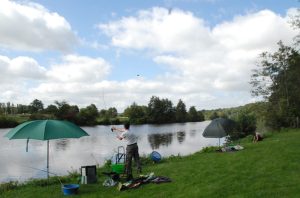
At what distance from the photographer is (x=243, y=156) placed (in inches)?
593

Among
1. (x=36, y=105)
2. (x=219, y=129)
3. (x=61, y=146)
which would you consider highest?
(x=36, y=105)

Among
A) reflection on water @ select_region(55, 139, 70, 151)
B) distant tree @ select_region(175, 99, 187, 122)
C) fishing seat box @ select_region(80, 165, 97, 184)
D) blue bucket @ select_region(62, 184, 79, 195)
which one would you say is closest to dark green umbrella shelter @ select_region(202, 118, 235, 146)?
fishing seat box @ select_region(80, 165, 97, 184)

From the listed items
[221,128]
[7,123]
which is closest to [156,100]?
[7,123]

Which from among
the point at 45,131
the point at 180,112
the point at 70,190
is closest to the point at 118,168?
the point at 70,190

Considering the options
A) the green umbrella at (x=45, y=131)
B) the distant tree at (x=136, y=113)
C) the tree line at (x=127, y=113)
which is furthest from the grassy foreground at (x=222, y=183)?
the distant tree at (x=136, y=113)

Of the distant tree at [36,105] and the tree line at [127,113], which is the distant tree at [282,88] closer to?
the tree line at [127,113]

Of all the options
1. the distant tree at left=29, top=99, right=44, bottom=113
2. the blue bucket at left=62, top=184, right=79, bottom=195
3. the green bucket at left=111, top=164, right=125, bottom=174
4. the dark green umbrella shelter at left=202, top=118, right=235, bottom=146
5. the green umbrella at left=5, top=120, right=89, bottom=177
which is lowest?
the blue bucket at left=62, top=184, right=79, bottom=195

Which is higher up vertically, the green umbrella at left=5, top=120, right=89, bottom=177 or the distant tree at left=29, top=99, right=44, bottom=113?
the distant tree at left=29, top=99, right=44, bottom=113

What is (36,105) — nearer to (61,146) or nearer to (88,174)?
(61,146)

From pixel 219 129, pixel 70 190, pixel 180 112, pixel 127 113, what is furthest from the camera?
pixel 180 112

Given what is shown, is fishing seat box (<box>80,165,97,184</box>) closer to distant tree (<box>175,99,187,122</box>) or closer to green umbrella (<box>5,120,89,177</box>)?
green umbrella (<box>5,120,89,177</box>)

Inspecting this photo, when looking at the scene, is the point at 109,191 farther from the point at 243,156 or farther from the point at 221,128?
the point at 221,128

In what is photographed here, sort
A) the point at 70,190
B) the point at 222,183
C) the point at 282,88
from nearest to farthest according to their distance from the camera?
the point at 222,183
the point at 70,190
the point at 282,88

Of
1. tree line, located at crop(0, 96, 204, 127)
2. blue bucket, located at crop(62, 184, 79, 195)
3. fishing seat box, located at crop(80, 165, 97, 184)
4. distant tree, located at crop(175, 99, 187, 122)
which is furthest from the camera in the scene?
distant tree, located at crop(175, 99, 187, 122)
